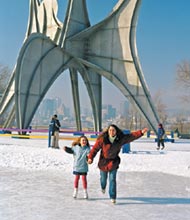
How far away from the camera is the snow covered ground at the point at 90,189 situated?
4.69 metres

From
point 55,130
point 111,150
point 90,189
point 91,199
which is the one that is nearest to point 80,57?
point 55,130

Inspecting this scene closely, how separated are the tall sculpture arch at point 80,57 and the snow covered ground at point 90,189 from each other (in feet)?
32.3

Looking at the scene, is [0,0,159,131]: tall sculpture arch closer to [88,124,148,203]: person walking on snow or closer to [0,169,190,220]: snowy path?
[0,169,190,220]: snowy path

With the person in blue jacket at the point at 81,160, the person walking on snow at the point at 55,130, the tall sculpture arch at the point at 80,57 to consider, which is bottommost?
the person in blue jacket at the point at 81,160

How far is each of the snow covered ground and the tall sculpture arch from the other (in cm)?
984

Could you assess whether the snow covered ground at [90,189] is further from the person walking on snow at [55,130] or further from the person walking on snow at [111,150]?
the person walking on snow at [55,130]

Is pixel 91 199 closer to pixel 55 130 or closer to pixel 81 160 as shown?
pixel 81 160

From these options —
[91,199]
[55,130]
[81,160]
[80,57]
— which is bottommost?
[91,199]

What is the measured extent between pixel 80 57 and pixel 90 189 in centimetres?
1790

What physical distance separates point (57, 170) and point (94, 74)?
16631 mm

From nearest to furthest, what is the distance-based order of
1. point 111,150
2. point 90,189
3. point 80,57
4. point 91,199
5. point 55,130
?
point 111,150 → point 91,199 → point 90,189 → point 55,130 → point 80,57

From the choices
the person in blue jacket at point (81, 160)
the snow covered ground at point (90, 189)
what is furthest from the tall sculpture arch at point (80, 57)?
the person in blue jacket at point (81, 160)

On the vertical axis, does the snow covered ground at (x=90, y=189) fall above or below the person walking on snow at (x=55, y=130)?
below

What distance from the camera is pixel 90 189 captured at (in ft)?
21.5
